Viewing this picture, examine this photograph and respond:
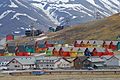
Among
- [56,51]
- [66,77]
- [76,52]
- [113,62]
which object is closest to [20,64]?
[113,62]

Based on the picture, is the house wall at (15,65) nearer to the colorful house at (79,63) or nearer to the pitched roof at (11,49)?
the colorful house at (79,63)

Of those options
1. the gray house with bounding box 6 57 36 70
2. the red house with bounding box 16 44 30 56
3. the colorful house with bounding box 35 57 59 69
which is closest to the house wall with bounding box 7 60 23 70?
the gray house with bounding box 6 57 36 70

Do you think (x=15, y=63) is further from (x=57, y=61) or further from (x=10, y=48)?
(x=10, y=48)

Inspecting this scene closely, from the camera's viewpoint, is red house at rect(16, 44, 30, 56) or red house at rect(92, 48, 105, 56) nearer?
red house at rect(92, 48, 105, 56)

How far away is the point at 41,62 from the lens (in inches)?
4432

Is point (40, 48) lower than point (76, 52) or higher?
higher

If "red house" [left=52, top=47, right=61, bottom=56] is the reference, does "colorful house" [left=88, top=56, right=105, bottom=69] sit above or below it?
below

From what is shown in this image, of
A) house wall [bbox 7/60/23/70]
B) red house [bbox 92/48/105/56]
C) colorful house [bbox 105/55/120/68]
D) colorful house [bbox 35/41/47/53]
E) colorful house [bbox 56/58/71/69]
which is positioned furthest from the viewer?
colorful house [bbox 35/41/47/53]

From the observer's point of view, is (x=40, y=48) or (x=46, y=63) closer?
(x=46, y=63)

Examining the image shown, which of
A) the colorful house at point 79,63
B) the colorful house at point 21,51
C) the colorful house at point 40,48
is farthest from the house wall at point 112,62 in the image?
the colorful house at point 40,48

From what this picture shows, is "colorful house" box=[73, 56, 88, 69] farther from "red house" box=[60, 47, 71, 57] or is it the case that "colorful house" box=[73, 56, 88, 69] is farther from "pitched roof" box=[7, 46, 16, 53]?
"pitched roof" box=[7, 46, 16, 53]

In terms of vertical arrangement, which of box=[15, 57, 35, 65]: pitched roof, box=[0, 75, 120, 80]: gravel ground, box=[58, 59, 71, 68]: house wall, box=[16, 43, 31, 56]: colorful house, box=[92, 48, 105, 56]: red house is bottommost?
box=[0, 75, 120, 80]: gravel ground

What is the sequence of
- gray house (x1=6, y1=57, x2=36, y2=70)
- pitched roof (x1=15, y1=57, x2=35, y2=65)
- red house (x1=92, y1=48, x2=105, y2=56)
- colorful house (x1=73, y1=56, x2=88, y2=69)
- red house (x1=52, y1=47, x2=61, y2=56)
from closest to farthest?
colorful house (x1=73, y1=56, x2=88, y2=69) → gray house (x1=6, y1=57, x2=36, y2=70) → pitched roof (x1=15, y1=57, x2=35, y2=65) → red house (x1=92, y1=48, x2=105, y2=56) → red house (x1=52, y1=47, x2=61, y2=56)

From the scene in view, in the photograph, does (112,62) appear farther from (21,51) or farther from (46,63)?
(21,51)
